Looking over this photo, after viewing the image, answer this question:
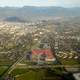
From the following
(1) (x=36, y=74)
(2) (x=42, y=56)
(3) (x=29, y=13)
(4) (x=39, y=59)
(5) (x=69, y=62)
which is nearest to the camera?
(1) (x=36, y=74)

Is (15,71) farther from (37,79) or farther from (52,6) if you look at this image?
(52,6)

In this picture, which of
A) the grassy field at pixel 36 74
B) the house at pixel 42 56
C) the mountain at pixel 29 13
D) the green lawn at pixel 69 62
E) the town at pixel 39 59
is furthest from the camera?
the mountain at pixel 29 13

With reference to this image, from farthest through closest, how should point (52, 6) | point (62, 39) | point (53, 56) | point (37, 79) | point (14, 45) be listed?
point (52, 6)
point (62, 39)
point (14, 45)
point (53, 56)
point (37, 79)

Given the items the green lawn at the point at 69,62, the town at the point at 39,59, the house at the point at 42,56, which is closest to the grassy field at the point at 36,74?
the town at the point at 39,59

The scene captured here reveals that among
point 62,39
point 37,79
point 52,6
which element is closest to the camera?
point 37,79

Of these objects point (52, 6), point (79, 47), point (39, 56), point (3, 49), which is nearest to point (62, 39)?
point (79, 47)

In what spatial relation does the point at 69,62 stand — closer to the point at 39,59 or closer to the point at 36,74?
the point at 39,59

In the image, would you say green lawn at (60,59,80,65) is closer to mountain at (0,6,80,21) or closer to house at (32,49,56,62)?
house at (32,49,56,62)

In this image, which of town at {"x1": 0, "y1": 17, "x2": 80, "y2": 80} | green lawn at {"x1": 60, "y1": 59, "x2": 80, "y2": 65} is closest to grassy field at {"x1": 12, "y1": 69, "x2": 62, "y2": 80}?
town at {"x1": 0, "y1": 17, "x2": 80, "y2": 80}

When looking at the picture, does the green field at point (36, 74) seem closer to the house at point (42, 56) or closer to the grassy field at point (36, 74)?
the grassy field at point (36, 74)

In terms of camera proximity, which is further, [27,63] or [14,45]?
[14,45]

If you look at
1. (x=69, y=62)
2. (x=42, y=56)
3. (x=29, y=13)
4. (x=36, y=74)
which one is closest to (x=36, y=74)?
(x=36, y=74)
